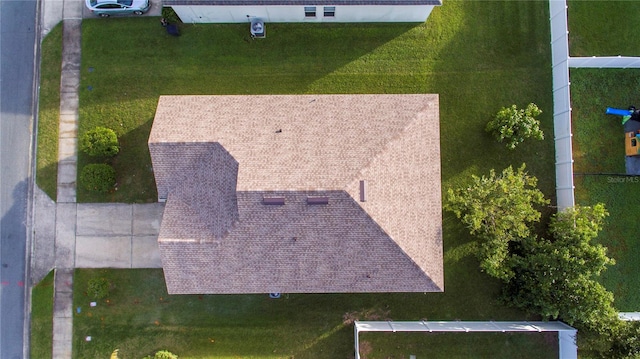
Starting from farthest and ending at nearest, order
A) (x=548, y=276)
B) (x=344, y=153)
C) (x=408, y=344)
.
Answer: (x=408, y=344) < (x=548, y=276) < (x=344, y=153)

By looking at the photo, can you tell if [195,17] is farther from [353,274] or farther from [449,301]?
[449,301]

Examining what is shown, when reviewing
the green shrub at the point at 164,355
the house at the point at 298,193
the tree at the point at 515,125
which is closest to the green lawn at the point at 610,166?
the tree at the point at 515,125

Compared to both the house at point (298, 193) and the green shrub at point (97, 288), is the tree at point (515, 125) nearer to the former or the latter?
the house at point (298, 193)

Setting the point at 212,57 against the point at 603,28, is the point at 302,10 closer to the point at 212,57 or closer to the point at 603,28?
the point at 212,57

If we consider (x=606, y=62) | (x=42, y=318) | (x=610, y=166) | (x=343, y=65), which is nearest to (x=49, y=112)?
(x=42, y=318)

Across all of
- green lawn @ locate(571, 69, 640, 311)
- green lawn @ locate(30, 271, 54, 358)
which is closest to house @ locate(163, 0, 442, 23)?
green lawn @ locate(571, 69, 640, 311)

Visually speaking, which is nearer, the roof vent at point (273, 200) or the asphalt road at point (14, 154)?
the roof vent at point (273, 200)

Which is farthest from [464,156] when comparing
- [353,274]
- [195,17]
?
[195,17]
